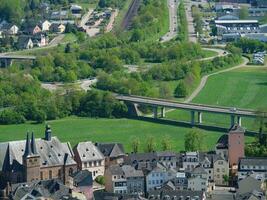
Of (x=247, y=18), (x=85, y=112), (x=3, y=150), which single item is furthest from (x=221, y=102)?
(x=247, y=18)

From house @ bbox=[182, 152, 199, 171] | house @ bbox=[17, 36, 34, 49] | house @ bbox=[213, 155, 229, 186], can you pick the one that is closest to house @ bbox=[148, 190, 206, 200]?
house @ bbox=[182, 152, 199, 171]

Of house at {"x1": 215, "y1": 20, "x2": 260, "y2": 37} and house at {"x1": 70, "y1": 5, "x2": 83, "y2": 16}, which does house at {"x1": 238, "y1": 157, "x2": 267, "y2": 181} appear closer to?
house at {"x1": 215, "y1": 20, "x2": 260, "y2": 37}

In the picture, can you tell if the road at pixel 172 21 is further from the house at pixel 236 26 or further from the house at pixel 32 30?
the house at pixel 32 30

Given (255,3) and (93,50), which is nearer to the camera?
(93,50)

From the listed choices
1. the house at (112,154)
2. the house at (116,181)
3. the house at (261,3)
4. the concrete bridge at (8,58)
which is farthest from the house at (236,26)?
the house at (116,181)

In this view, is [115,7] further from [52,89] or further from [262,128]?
[262,128]

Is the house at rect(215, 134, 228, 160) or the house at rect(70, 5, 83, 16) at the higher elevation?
the house at rect(70, 5, 83, 16)
